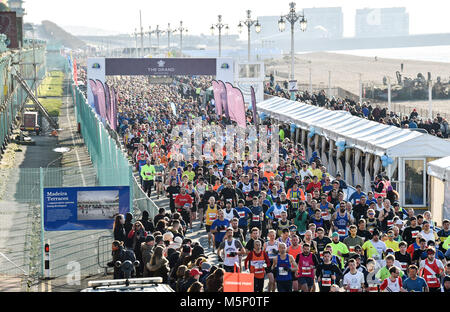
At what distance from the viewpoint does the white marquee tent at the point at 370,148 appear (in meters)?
21.5

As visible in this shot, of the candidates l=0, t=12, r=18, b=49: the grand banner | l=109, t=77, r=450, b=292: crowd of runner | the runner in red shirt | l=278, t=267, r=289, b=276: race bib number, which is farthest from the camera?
l=0, t=12, r=18, b=49: the grand banner

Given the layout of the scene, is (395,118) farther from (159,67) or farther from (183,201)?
(159,67)

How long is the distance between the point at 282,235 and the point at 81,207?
4064 mm

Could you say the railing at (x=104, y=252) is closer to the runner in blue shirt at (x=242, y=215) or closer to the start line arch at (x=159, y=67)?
the runner in blue shirt at (x=242, y=215)

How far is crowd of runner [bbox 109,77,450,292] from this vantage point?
11820mm

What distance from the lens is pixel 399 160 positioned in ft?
70.8

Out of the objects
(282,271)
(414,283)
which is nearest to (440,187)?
(282,271)

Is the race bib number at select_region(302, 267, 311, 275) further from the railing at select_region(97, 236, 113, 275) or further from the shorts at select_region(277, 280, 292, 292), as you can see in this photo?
the railing at select_region(97, 236, 113, 275)

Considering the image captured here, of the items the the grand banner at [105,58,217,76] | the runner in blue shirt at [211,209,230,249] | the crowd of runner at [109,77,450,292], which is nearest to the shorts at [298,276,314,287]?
the crowd of runner at [109,77,450,292]

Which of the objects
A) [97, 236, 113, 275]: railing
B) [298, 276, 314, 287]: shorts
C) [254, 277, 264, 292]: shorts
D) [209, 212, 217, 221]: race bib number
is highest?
[209, 212, 217, 221]: race bib number

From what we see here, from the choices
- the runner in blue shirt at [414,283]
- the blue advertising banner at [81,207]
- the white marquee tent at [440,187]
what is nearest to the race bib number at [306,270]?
the runner in blue shirt at [414,283]

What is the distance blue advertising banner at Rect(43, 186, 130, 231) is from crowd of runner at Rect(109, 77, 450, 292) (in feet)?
1.74
